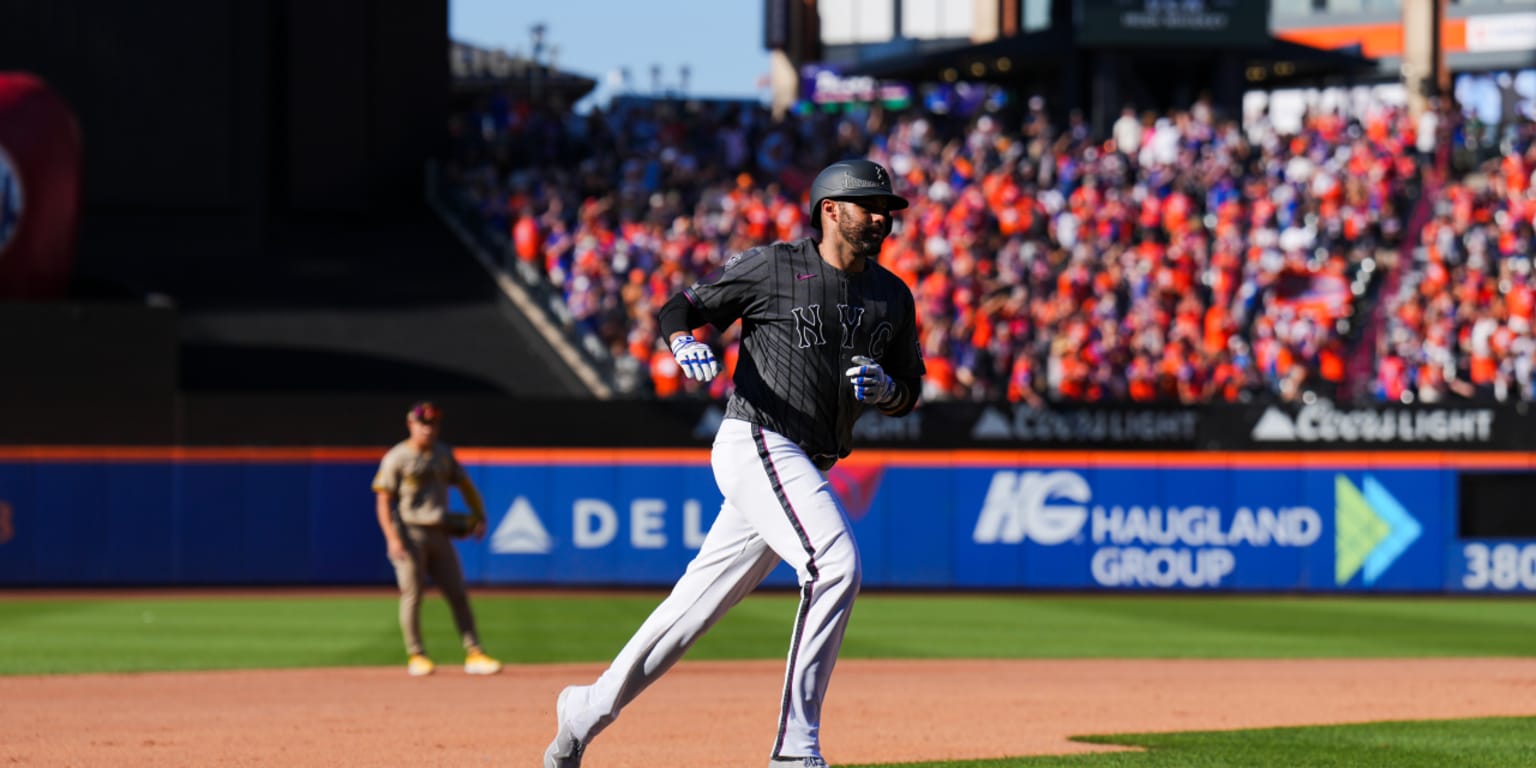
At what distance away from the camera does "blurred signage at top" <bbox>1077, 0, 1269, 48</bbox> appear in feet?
111

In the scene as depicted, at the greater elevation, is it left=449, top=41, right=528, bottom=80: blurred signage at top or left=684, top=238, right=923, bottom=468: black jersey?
left=449, top=41, right=528, bottom=80: blurred signage at top

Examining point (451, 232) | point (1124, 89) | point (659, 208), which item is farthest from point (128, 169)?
point (1124, 89)

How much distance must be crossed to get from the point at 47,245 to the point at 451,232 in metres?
7.22

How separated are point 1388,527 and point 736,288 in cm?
1653

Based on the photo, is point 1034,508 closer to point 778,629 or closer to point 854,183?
point 778,629

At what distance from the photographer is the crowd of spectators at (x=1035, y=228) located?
2344 centimetres

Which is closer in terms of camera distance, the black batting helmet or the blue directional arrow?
the black batting helmet

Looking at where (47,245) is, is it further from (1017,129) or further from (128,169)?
(1017,129)

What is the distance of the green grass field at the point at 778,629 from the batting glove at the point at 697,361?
4.70 m

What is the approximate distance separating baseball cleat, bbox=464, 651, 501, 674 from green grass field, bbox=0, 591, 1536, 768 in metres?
1.06

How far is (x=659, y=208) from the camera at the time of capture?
26.7 m

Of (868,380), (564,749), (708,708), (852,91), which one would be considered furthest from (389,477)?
(852,91)

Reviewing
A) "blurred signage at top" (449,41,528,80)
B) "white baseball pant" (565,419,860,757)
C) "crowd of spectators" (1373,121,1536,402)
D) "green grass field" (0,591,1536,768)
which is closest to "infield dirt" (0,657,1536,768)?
"green grass field" (0,591,1536,768)

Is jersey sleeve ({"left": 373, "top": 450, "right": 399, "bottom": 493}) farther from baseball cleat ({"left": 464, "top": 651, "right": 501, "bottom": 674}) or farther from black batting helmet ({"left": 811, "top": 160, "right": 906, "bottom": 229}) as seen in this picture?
black batting helmet ({"left": 811, "top": 160, "right": 906, "bottom": 229})
